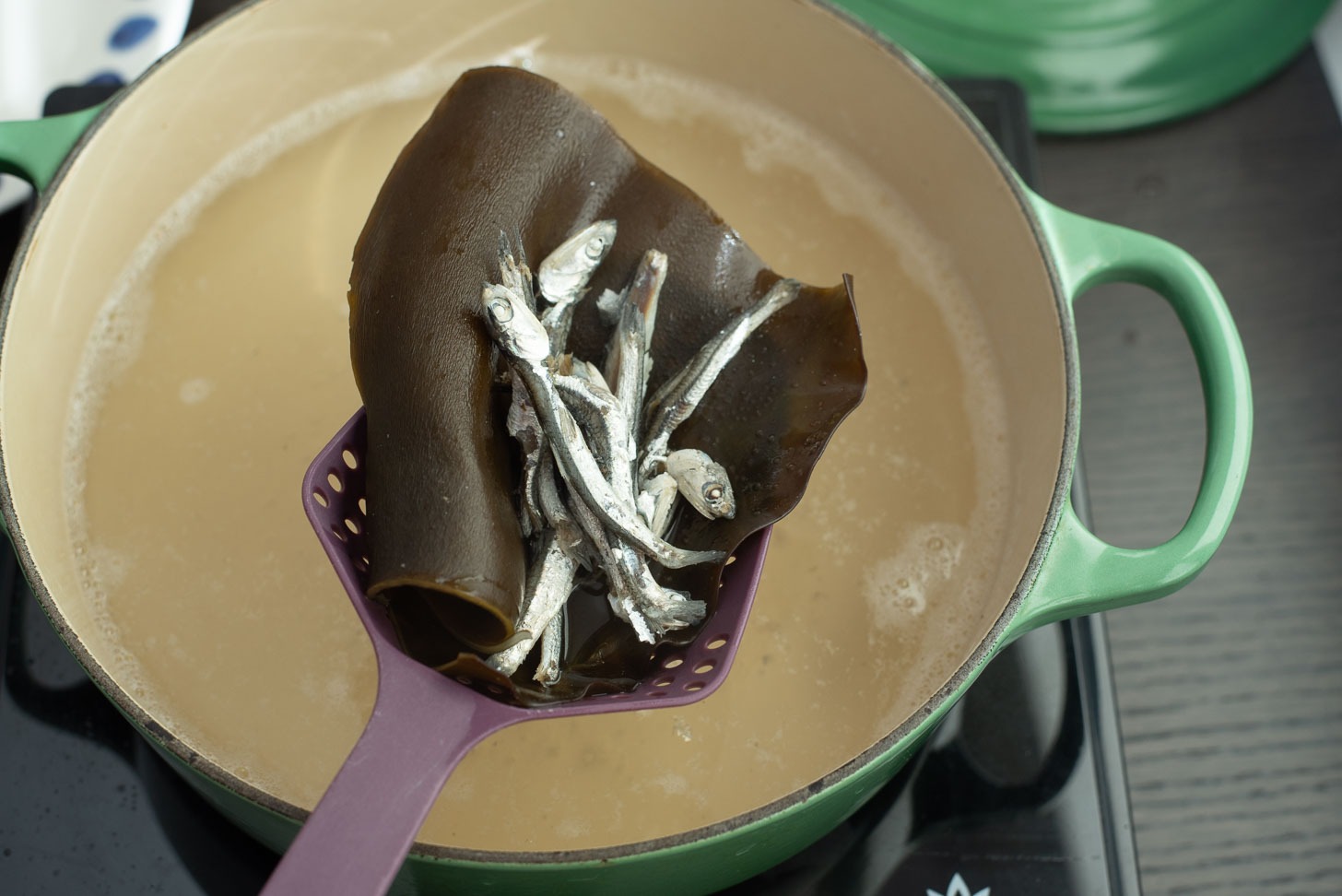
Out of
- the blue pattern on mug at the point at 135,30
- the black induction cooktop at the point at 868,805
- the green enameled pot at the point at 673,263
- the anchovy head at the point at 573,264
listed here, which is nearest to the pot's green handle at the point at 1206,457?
the green enameled pot at the point at 673,263

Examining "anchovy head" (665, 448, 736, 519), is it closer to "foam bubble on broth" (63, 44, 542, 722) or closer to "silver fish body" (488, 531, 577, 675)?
"silver fish body" (488, 531, 577, 675)

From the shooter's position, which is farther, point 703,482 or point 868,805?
point 868,805

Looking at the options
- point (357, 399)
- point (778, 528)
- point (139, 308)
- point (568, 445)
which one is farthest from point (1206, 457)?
point (139, 308)

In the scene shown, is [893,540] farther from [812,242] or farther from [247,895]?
[247,895]

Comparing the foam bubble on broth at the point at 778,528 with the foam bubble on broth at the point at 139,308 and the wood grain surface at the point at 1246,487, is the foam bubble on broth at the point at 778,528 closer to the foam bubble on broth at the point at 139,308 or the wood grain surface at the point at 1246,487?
the foam bubble on broth at the point at 139,308

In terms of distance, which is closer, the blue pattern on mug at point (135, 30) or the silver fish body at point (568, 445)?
the silver fish body at point (568, 445)

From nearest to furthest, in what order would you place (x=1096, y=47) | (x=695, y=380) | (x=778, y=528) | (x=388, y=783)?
(x=388, y=783) < (x=695, y=380) < (x=778, y=528) < (x=1096, y=47)

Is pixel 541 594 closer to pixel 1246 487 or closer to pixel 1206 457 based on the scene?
pixel 1206 457
